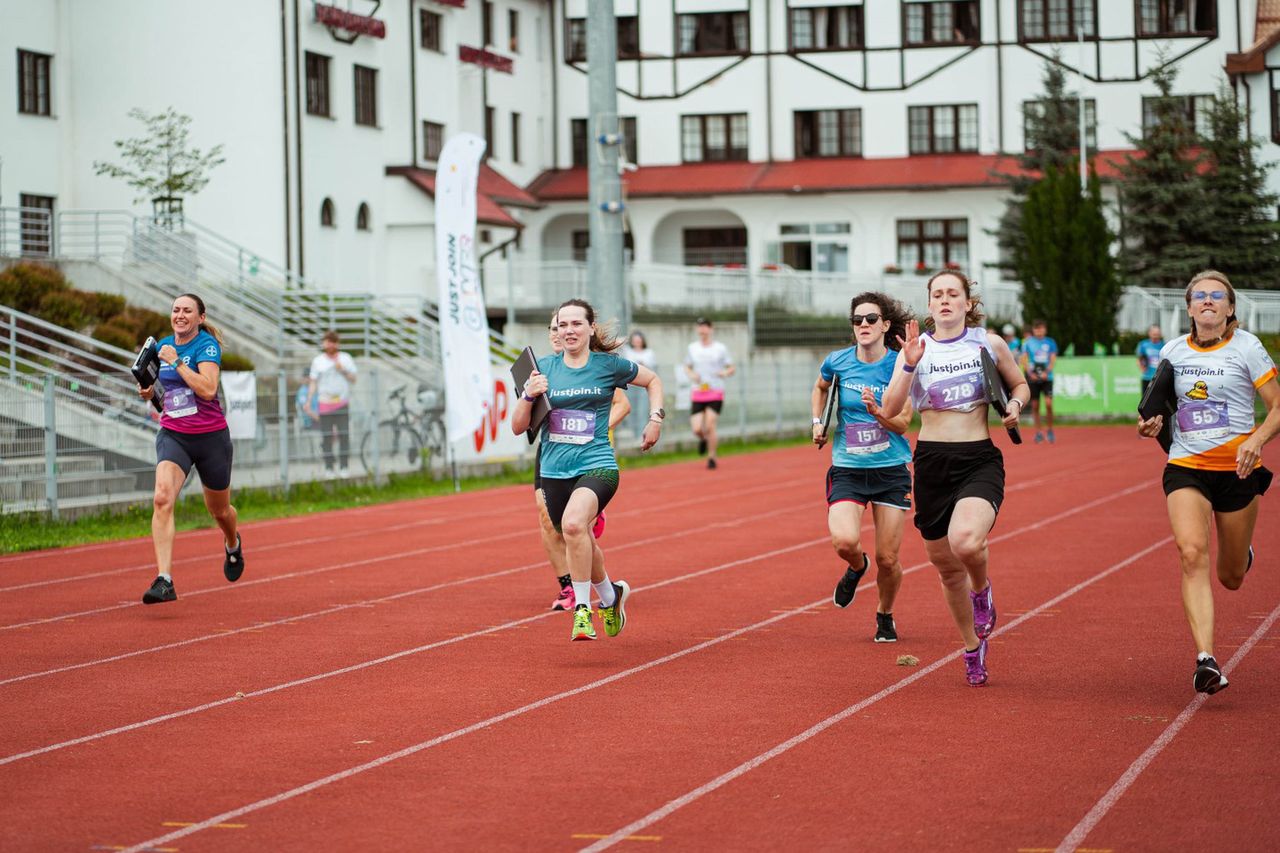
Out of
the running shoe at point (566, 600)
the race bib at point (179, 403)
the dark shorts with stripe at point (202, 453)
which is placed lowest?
the running shoe at point (566, 600)

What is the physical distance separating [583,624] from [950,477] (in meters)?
2.26

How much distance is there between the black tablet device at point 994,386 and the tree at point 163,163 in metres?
28.3

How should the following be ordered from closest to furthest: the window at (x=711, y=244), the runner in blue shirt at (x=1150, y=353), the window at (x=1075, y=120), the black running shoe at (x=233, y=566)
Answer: the black running shoe at (x=233, y=566), the runner in blue shirt at (x=1150, y=353), the window at (x=1075, y=120), the window at (x=711, y=244)

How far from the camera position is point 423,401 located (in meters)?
23.3

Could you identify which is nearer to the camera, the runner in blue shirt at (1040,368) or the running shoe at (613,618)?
the running shoe at (613,618)

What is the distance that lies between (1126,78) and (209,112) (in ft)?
102

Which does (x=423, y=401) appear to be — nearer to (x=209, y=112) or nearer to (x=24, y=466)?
(x=24, y=466)

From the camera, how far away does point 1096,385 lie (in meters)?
39.0

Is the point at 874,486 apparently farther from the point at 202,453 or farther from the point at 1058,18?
the point at 1058,18

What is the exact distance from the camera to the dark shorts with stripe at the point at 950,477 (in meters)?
8.56

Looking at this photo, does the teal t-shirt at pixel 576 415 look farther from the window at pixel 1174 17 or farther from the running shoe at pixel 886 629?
the window at pixel 1174 17

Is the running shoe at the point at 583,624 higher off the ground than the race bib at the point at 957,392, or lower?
lower

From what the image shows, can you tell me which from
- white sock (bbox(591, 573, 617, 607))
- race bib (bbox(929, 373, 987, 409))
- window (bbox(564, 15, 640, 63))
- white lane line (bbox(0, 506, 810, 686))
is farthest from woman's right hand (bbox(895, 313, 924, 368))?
window (bbox(564, 15, 640, 63))

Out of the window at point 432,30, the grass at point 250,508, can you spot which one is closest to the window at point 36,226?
the grass at point 250,508
